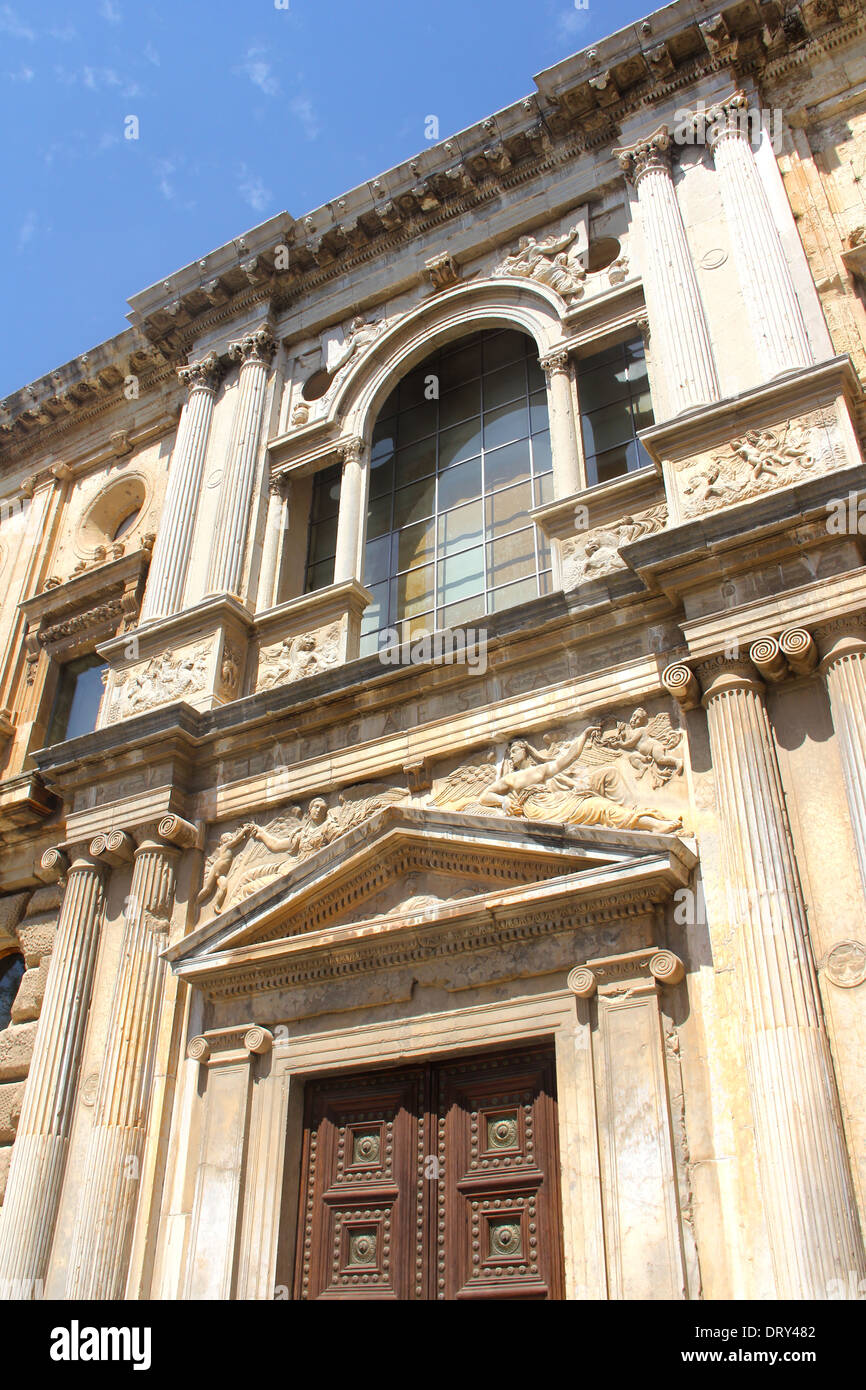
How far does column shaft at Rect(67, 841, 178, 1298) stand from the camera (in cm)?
775

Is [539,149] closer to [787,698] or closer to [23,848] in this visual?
[787,698]

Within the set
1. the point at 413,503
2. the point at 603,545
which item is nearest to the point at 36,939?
the point at 413,503

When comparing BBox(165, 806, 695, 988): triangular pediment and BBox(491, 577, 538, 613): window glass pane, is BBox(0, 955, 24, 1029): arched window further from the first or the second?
BBox(491, 577, 538, 613): window glass pane

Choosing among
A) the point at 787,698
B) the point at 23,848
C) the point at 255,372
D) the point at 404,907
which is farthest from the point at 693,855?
the point at 255,372

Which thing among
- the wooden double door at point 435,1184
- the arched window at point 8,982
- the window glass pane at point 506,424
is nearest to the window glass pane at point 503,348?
the window glass pane at point 506,424

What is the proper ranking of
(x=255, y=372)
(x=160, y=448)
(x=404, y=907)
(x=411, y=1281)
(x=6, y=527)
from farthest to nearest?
1. (x=6, y=527)
2. (x=160, y=448)
3. (x=255, y=372)
4. (x=404, y=907)
5. (x=411, y=1281)

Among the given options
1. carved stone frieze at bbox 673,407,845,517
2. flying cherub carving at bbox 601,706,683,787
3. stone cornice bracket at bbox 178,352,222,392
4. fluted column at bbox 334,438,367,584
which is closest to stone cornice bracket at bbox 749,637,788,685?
flying cherub carving at bbox 601,706,683,787

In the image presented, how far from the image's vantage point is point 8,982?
10875mm

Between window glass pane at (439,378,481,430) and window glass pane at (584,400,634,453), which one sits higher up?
window glass pane at (439,378,481,430)

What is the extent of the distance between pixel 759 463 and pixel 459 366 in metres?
4.81

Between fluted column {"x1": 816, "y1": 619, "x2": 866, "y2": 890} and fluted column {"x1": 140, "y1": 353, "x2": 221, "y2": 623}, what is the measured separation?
21.1 feet

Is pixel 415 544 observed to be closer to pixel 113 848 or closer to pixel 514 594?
pixel 514 594
